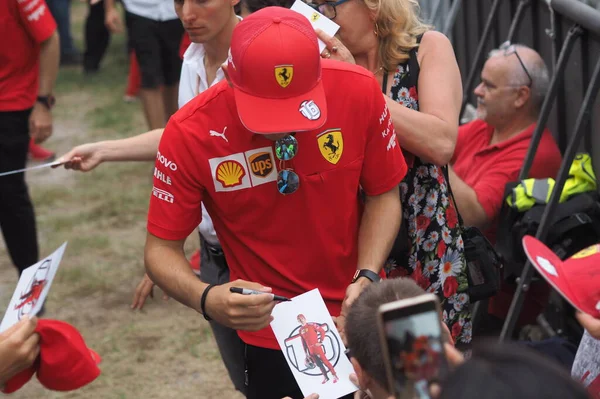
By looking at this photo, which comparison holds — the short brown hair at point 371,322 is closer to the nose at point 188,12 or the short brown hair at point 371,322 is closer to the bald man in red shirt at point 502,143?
the nose at point 188,12

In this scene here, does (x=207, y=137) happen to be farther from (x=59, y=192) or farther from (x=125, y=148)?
(x=59, y=192)

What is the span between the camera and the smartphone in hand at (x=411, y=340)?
1506mm

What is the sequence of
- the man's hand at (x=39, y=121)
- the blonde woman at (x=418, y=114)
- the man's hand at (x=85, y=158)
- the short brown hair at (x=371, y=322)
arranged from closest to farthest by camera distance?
1. the short brown hair at (x=371, y=322)
2. the blonde woman at (x=418, y=114)
3. the man's hand at (x=85, y=158)
4. the man's hand at (x=39, y=121)

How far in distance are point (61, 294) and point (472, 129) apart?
109 inches

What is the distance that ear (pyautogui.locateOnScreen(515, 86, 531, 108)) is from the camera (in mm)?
4703

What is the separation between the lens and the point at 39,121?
504 centimetres

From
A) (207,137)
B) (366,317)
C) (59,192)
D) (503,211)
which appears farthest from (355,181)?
(59,192)

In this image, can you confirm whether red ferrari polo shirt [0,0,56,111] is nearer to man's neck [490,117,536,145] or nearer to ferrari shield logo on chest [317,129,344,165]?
man's neck [490,117,536,145]

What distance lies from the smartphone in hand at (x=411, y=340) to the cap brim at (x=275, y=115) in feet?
3.12

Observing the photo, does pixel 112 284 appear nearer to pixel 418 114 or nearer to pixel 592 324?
pixel 418 114

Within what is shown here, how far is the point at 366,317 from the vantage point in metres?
2.14

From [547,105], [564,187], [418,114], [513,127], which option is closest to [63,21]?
[513,127]

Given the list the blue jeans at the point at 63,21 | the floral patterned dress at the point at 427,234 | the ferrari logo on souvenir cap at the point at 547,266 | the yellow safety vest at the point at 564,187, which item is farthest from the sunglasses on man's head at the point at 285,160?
the blue jeans at the point at 63,21

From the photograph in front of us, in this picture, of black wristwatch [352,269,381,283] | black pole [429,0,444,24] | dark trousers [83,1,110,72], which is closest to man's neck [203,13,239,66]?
black wristwatch [352,269,381,283]
